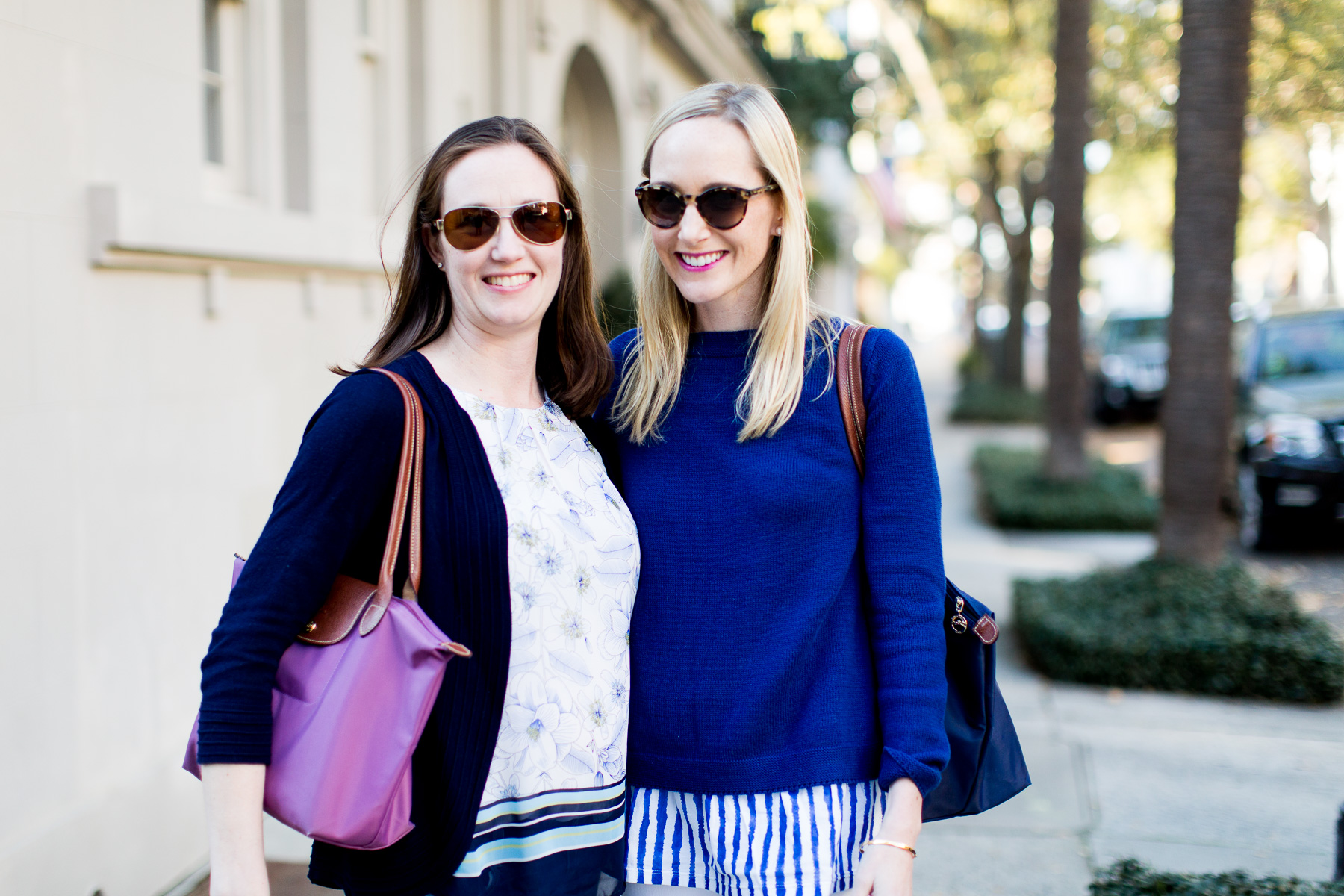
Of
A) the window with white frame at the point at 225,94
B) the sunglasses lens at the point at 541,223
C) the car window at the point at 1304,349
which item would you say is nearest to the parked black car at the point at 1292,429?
the car window at the point at 1304,349

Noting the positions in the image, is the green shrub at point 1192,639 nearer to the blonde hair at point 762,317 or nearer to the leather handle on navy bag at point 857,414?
the leather handle on navy bag at point 857,414

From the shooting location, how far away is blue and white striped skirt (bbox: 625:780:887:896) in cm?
187

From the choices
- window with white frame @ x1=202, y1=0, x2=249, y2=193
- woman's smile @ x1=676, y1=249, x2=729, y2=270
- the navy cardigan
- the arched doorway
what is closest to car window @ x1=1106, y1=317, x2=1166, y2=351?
the arched doorway

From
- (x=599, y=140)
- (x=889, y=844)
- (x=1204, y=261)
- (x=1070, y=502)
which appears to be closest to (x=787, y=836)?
(x=889, y=844)

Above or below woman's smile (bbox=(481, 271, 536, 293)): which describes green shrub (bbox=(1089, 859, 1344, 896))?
below

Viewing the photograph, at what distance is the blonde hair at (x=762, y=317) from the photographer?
1947 millimetres

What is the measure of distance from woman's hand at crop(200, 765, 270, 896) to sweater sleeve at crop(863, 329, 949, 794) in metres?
0.95

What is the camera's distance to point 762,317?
2.10 m

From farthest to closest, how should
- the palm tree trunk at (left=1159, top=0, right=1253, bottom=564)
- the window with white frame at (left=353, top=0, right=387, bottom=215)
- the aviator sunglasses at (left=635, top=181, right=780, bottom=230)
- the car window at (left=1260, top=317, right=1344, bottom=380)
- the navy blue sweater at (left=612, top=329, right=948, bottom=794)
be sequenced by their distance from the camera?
the car window at (left=1260, top=317, right=1344, bottom=380), the palm tree trunk at (left=1159, top=0, right=1253, bottom=564), the window with white frame at (left=353, top=0, right=387, bottom=215), the aviator sunglasses at (left=635, top=181, right=780, bottom=230), the navy blue sweater at (left=612, top=329, right=948, bottom=794)

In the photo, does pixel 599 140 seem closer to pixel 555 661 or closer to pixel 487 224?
pixel 487 224

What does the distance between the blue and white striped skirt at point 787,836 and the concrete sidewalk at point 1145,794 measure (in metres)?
2.04

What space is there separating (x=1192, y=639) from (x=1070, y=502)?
4554 mm

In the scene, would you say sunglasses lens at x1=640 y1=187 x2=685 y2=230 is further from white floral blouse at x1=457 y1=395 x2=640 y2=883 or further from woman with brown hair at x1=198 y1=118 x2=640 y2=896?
white floral blouse at x1=457 y1=395 x2=640 y2=883

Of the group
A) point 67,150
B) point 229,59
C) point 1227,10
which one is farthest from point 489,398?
point 1227,10
